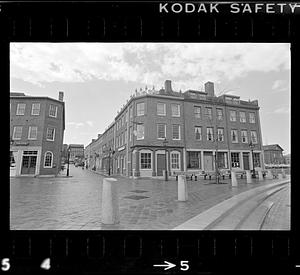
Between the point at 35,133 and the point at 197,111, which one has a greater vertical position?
the point at 197,111

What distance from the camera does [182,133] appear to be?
3.37m

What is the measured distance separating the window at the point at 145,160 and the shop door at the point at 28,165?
1.84 metres

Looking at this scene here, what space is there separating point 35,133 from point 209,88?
2517 mm

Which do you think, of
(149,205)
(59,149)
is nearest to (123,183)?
(149,205)

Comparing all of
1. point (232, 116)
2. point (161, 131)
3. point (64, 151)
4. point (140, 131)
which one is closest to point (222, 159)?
point (232, 116)

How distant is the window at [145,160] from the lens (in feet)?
A: 11.7

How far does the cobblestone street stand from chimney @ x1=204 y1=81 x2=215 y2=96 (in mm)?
1388

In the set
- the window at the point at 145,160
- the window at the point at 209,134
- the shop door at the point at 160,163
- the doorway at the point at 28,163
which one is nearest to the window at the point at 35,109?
the doorway at the point at 28,163

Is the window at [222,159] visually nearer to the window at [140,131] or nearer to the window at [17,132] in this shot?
the window at [140,131]
